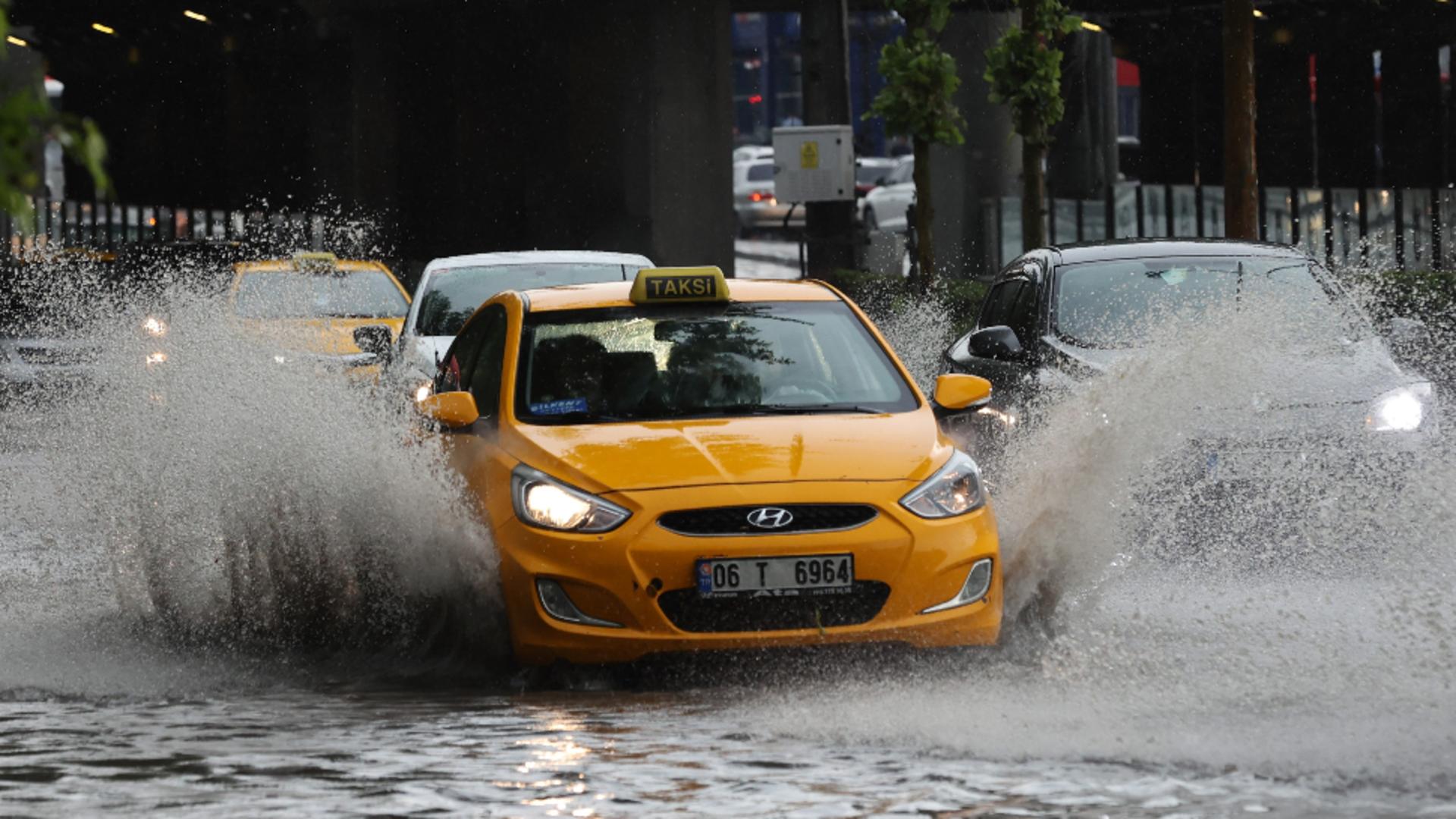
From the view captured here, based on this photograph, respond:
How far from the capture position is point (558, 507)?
8352 mm

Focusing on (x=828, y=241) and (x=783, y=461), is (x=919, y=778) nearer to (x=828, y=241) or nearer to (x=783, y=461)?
(x=783, y=461)

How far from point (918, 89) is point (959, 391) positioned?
19849 millimetres

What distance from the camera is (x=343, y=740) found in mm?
7180

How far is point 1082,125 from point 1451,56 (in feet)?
23.4

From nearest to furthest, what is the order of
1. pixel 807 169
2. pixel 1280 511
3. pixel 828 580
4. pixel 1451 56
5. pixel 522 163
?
pixel 828 580 → pixel 1280 511 → pixel 807 169 → pixel 522 163 → pixel 1451 56

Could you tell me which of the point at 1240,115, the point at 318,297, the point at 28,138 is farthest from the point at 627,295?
the point at 318,297

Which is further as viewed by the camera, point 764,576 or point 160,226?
point 160,226

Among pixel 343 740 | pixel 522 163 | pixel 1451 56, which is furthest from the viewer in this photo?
pixel 1451 56

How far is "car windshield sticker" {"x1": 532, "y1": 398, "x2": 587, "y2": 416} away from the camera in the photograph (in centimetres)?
927

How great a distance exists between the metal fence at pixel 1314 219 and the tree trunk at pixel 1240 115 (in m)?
0.44

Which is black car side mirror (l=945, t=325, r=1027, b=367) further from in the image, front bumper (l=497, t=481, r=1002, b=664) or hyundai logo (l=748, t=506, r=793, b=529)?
hyundai logo (l=748, t=506, r=793, b=529)

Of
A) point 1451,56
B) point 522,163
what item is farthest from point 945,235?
point 1451,56

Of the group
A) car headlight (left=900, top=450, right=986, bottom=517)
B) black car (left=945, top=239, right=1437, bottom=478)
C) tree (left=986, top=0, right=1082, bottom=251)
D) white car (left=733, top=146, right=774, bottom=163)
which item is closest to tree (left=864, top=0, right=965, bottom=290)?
tree (left=986, top=0, right=1082, bottom=251)

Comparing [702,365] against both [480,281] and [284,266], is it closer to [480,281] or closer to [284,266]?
[480,281]
